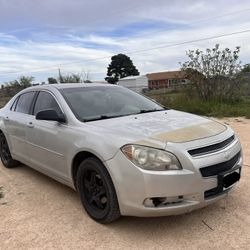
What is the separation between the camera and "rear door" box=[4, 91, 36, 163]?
5172 millimetres

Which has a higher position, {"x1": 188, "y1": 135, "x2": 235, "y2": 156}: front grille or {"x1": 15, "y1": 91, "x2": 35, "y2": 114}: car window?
{"x1": 15, "y1": 91, "x2": 35, "y2": 114}: car window

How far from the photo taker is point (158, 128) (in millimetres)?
3588

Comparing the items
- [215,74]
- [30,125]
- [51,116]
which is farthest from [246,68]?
[51,116]

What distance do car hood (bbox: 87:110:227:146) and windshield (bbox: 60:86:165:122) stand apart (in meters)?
0.24

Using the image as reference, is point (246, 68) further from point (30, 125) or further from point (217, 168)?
point (217, 168)

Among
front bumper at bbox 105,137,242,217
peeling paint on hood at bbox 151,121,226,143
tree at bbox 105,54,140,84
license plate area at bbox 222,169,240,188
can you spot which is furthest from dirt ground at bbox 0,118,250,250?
tree at bbox 105,54,140,84

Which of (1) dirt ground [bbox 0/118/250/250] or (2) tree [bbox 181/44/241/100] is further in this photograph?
(2) tree [bbox 181/44/241/100]

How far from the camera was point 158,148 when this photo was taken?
319 centimetres

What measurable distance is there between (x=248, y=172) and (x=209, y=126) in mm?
1685

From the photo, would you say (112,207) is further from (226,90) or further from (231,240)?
(226,90)

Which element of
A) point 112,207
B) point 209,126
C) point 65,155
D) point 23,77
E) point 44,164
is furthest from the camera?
point 23,77

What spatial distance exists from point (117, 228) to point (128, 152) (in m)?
0.85

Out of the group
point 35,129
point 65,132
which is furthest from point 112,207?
point 35,129

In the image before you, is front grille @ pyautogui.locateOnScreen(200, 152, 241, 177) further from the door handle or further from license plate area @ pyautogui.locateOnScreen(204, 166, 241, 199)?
the door handle
